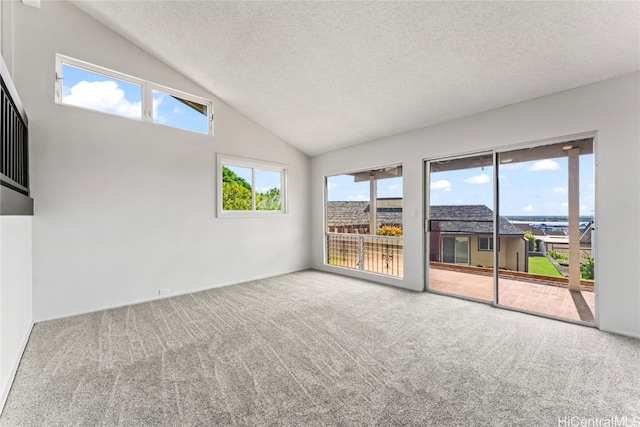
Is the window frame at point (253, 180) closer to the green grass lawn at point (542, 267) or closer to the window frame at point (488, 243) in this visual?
the window frame at point (488, 243)

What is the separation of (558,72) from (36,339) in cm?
594

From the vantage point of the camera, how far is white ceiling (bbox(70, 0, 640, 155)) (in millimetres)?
2516

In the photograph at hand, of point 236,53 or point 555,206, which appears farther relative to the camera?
point 236,53

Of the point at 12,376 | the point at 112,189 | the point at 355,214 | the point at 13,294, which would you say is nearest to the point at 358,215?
the point at 355,214

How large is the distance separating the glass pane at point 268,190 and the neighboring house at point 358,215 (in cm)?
113

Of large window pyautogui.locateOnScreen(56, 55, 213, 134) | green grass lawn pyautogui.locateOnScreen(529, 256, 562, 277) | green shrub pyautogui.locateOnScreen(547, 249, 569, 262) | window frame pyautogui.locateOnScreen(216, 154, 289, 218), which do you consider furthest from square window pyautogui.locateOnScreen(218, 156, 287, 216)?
green shrub pyautogui.locateOnScreen(547, 249, 569, 262)

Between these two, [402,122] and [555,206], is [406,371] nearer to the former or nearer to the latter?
[555,206]

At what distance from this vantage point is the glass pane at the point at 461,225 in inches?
153

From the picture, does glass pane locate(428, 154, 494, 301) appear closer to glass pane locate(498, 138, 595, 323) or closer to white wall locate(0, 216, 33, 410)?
glass pane locate(498, 138, 595, 323)

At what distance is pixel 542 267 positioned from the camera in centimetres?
343

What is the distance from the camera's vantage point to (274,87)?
4227 millimetres

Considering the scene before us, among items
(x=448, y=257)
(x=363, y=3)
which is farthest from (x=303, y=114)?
(x=448, y=257)

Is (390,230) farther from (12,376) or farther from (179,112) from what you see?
(12,376)

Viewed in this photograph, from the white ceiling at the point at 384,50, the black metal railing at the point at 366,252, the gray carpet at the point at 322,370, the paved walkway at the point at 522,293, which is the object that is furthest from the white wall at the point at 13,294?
the paved walkway at the point at 522,293
